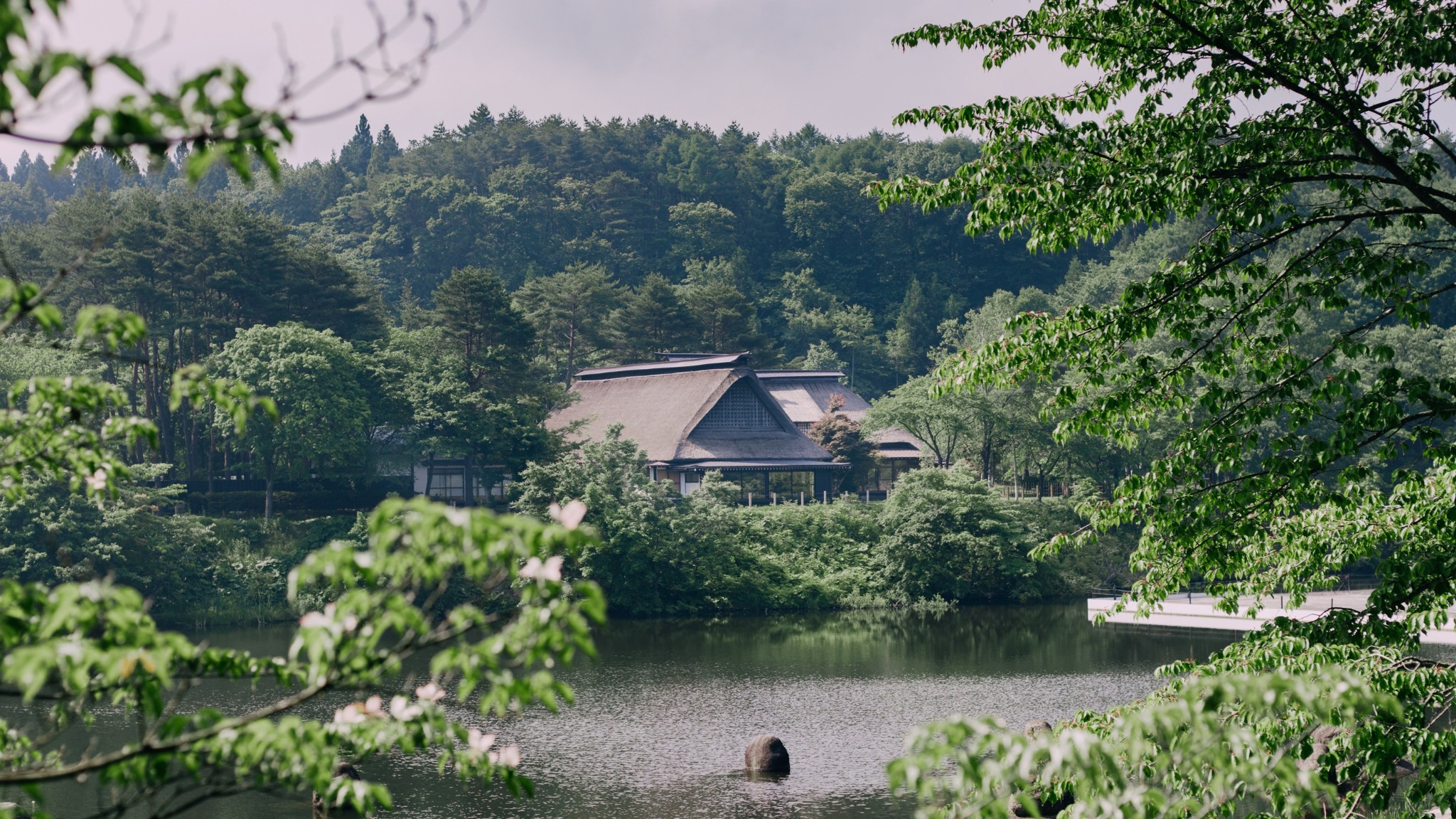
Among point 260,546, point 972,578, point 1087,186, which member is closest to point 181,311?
point 260,546

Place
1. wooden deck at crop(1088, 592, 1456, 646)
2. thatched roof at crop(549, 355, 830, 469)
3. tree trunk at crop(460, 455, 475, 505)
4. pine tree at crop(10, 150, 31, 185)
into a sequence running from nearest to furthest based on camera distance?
wooden deck at crop(1088, 592, 1456, 646) < tree trunk at crop(460, 455, 475, 505) < thatched roof at crop(549, 355, 830, 469) < pine tree at crop(10, 150, 31, 185)

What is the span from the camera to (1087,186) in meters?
7.44

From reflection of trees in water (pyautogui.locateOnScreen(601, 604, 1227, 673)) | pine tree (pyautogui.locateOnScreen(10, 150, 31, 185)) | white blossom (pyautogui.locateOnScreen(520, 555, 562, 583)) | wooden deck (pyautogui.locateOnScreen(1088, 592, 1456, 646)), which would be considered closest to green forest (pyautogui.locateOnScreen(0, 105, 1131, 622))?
reflection of trees in water (pyautogui.locateOnScreen(601, 604, 1227, 673))

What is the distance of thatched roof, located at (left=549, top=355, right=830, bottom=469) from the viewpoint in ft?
136

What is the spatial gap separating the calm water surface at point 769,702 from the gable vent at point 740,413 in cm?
1220

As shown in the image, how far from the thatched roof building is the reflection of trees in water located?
393 inches

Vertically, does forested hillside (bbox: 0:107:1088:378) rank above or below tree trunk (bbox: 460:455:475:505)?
above

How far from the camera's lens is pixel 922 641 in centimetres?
2702

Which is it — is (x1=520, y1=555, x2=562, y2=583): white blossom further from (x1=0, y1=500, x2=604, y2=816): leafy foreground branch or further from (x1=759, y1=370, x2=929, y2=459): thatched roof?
(x1=759, y1=370, x2=929, y2=459): thatched roof

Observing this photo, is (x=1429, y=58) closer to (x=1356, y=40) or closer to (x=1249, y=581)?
(x=1356, y=40)

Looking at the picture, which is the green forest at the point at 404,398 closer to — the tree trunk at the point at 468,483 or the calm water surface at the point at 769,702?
the tree trunk at the point at 468,483

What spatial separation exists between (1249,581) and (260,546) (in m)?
27.2

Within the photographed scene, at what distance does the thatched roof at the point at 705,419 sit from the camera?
4138 centimetres

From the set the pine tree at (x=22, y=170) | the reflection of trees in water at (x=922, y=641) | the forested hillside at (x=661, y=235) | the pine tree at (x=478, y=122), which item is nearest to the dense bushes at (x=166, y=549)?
the reflection of trees in water at (x=922, y=641)
